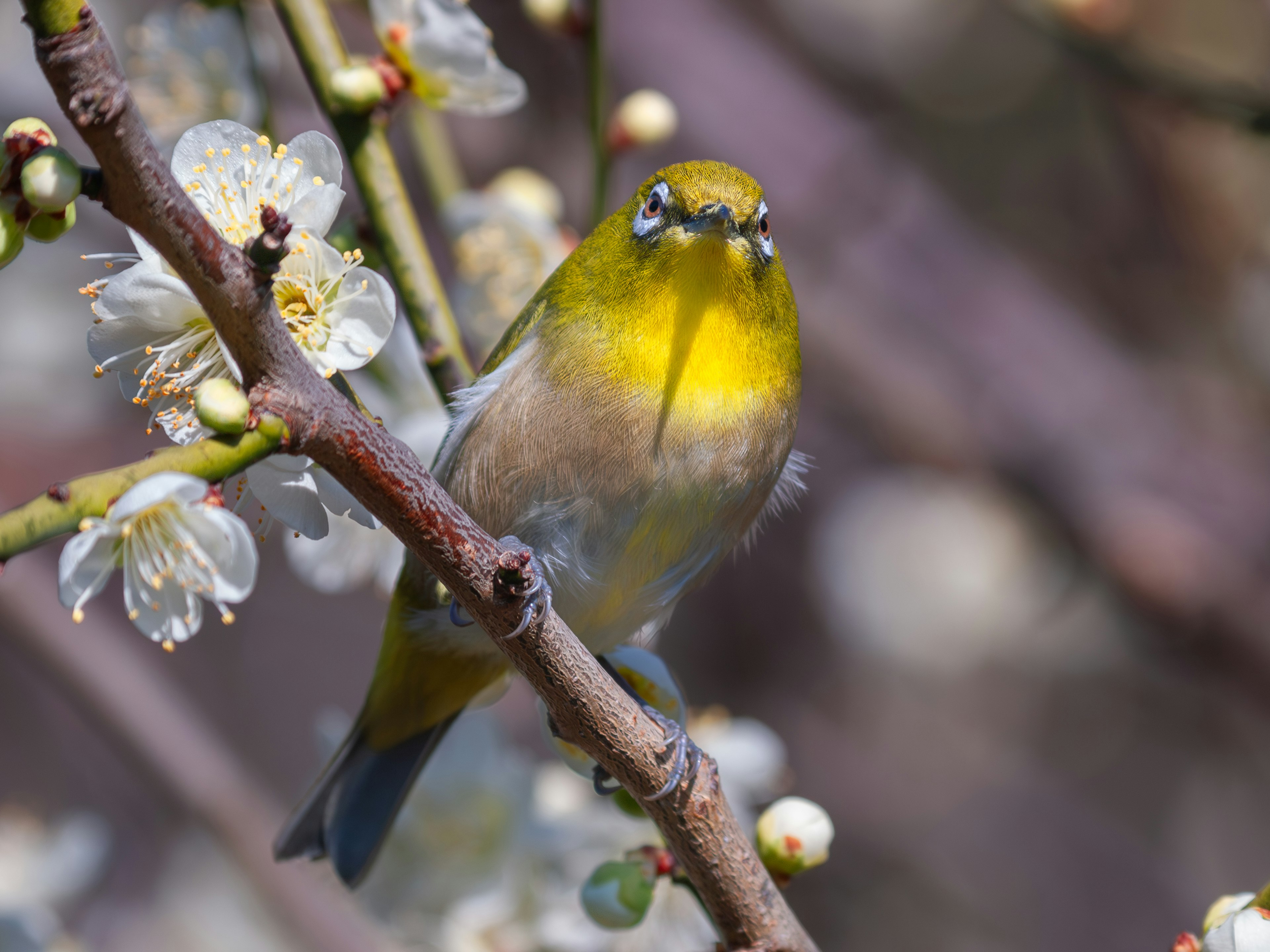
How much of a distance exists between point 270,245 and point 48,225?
0.28 metres

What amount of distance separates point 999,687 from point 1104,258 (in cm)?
253

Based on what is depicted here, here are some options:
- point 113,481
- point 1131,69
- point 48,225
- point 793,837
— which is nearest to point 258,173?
point 48,225

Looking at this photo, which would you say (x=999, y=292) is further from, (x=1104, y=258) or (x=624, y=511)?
(x=624, y=511)

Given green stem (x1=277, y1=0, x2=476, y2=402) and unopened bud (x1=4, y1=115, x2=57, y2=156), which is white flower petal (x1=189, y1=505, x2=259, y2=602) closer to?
unopened bud (x1=4, y1=115, x2=57, y2=156)

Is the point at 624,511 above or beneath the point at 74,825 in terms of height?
above

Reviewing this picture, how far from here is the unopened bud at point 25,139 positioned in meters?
1.27

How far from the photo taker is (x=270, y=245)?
1237mm

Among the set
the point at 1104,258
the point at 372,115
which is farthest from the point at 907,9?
the point at 372,115

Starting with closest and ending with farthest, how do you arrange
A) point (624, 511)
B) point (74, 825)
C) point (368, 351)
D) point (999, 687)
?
point (368, 351) < point (624, 511) < point (74, 825) < point (999, 687)

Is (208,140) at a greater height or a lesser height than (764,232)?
greater

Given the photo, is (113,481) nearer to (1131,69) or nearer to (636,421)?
(636,421)

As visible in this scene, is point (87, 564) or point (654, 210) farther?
point (654, 210)

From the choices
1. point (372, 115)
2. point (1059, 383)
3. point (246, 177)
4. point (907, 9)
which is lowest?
point (1059, 383)

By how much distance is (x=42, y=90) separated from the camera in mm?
4684
